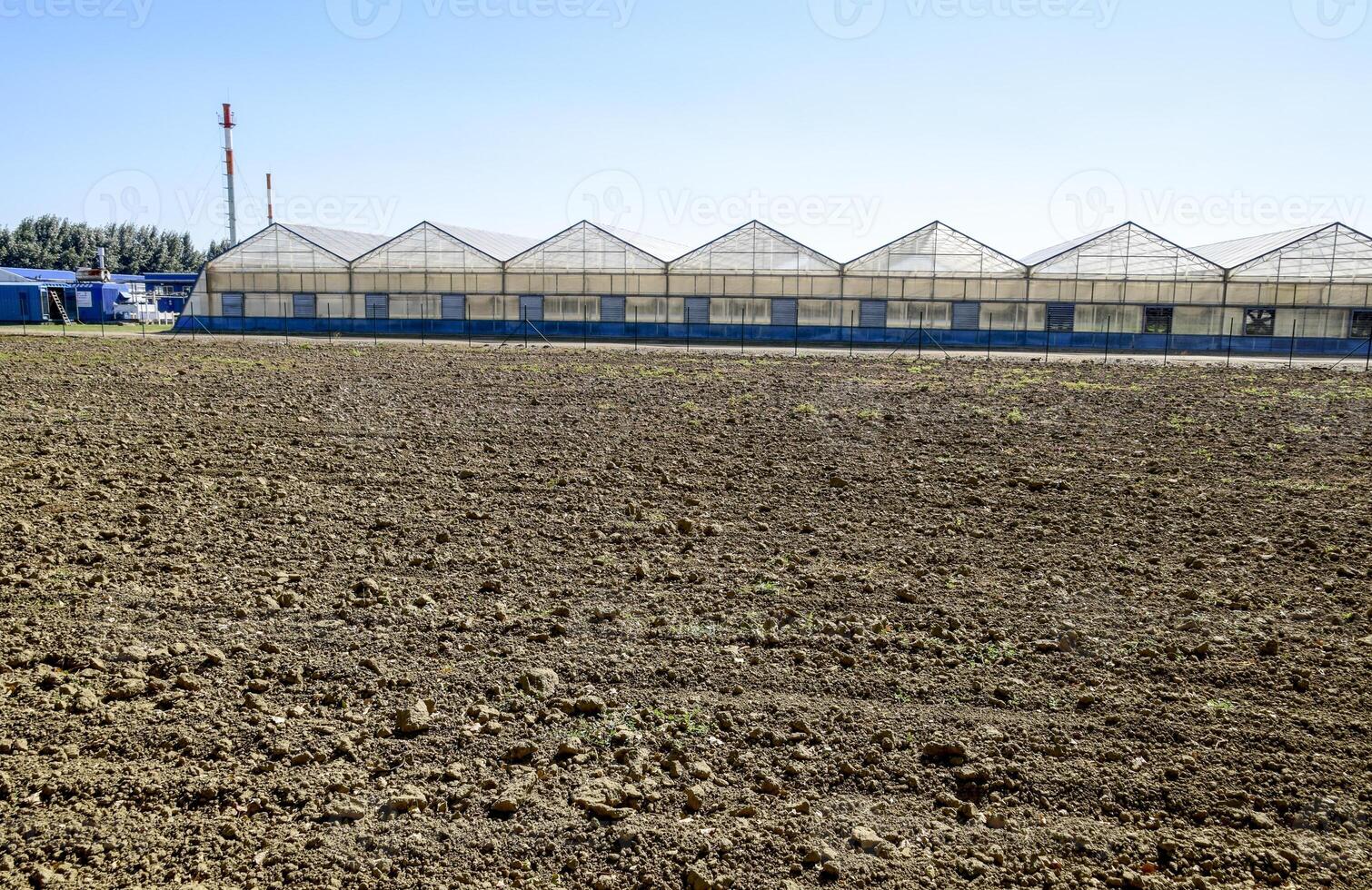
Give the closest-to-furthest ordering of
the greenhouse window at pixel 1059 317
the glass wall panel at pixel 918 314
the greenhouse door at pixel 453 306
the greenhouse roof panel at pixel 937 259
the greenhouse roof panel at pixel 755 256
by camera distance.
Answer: the greenhouse window at pixel 1059 317 < the greenhouse roof panel at pixel 937 259 < the glass wall panel at pixel 918 314 < the greenhouse roof panel at pixel 755 256 < the greenhouse door at pixel 453 306

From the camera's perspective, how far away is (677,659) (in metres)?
8.34

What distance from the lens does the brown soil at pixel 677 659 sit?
5816 millimetres

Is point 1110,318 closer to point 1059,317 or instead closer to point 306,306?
point 1059,317

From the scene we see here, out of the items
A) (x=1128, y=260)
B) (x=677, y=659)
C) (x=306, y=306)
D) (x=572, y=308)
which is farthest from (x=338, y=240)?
(x=677, y=659)

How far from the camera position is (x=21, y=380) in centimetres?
2328

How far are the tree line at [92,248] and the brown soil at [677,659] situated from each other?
9455cm

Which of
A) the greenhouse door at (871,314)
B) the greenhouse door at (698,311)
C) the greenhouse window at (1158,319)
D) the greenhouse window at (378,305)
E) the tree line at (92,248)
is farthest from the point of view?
the tree line at (92,248)

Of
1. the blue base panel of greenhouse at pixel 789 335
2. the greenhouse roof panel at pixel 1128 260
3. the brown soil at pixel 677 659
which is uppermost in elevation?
the greenhouse roof panel at pixel 1128 260

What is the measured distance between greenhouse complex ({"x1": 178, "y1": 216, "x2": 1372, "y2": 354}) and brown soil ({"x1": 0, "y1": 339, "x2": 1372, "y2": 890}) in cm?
3173

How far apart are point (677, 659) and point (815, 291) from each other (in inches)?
1682

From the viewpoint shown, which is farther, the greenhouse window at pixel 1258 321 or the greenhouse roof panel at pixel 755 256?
the greenhouse roof panel at pixel 755 256

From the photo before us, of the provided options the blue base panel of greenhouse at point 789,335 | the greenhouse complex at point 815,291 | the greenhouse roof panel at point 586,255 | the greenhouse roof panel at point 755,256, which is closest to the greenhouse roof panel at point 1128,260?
the greenhouse complex at point 815,291

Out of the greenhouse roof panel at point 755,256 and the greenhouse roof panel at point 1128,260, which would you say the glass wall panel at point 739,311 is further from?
the greenhouse roof panel at point 1128,260

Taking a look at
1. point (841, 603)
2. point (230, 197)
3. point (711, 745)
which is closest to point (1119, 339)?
point (841, 603)
